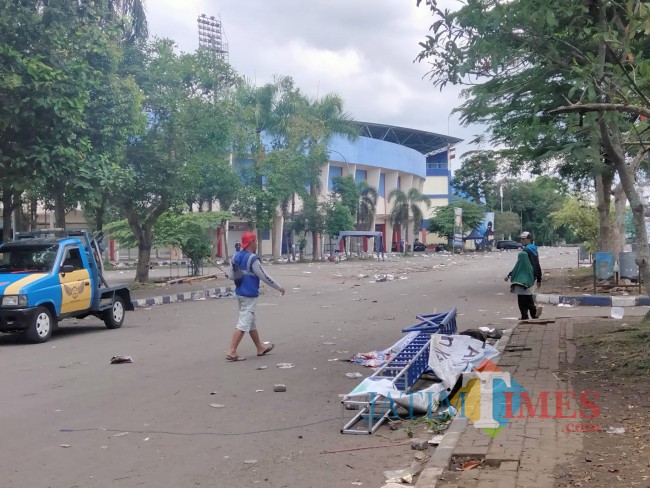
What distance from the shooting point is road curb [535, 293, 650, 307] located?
57.1 ft

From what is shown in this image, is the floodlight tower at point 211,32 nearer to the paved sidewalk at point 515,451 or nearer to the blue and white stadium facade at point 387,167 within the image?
the blue and white stadium facade at point 387,167

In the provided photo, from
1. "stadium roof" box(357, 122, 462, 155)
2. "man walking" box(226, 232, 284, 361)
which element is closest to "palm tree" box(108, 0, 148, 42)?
"man walking" box(226, 232, 284, 361)

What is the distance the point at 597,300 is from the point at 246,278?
1128 cm

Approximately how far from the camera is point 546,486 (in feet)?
14.8

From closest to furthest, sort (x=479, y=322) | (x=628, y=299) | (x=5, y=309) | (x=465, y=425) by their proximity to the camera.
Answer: (x=465, y=425), (x=5, y=309), (x=479, y=322), (x=628, y=299)

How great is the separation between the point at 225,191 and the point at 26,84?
86.0 feet

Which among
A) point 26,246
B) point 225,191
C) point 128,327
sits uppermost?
point 225,191

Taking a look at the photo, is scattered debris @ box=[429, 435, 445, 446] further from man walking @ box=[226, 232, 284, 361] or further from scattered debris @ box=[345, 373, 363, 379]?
man walking @ box=[226, 232, 284, 361]

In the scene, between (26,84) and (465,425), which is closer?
(465,425)

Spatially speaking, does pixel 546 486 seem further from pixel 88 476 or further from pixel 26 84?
pixel 26 84

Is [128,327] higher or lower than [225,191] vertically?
lower

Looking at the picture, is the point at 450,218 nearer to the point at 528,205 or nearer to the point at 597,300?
the point at 528,205

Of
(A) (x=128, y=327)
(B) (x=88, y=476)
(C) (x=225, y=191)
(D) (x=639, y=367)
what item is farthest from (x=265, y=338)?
(C) (x=225, y=191)

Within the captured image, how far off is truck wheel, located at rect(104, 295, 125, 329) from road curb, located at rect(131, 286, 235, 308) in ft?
13.2
